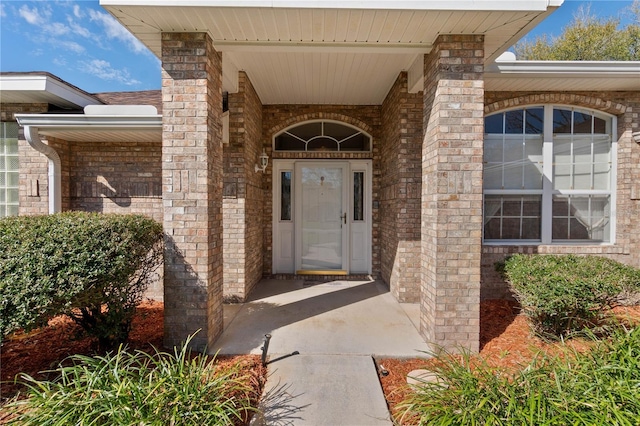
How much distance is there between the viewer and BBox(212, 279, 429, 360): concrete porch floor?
320cm

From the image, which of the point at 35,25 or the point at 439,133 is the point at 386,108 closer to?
the point at 439,133

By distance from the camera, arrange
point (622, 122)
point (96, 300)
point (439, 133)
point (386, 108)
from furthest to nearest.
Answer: point (386, 108), point (622, 122), point (439, 133), point (96, 300)

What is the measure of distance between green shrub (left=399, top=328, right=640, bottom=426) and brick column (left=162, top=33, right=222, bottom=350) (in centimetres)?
223

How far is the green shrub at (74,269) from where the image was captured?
2.32 metres

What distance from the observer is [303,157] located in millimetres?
5996

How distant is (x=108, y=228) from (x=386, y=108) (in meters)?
4.62

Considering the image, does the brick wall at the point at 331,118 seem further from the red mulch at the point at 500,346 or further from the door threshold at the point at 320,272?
A: the red mulch at the point at 500,346

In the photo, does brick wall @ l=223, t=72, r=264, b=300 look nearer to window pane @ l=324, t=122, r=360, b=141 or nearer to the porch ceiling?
the porch ceiling

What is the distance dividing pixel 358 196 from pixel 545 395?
4.49m

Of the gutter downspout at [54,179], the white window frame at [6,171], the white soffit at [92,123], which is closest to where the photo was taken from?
the white soffit at [92,123]

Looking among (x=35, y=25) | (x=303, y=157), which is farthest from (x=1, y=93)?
(x=303, y=157)

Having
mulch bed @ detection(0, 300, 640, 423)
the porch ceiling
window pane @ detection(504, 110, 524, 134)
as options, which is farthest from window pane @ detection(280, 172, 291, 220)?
window pane @ detection(504, 110, 524, 134)

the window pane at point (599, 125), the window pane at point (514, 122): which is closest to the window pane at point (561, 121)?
the window pane at point (599, 125)

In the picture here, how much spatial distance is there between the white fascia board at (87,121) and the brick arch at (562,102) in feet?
16.5
